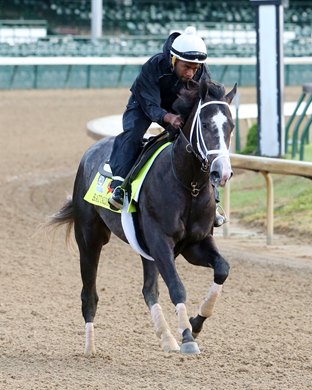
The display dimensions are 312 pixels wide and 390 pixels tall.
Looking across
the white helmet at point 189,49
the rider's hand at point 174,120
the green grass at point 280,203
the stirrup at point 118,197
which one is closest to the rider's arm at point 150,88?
the rider's hand at point 174,120

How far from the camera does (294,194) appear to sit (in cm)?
1200

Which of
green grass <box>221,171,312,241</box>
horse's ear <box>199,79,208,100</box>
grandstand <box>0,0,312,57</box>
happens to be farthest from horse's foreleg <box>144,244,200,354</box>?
grandstand <box>0,0,312,57</box>

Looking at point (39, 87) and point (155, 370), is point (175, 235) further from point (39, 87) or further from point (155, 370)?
point (39, 87)

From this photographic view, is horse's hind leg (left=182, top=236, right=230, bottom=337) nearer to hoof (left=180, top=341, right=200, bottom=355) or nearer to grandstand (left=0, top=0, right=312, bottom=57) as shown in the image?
hoof (left=180, top=341, right=200, bottom=355)

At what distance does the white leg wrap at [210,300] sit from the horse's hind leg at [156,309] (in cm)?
22

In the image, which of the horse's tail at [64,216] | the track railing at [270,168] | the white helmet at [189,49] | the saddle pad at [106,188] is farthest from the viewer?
the track railing at [270,168]

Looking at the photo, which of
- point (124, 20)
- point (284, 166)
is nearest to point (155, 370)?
point (284, 166)

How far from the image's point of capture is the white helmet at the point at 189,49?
19.7 ft

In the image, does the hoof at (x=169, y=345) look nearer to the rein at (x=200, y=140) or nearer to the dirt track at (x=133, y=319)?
the dirt track at (x=133, y=319)

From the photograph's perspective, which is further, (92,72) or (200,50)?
(92,72)

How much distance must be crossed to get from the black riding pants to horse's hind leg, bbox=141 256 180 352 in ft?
1.95

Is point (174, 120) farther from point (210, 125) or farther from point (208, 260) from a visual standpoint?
point (208, 260)

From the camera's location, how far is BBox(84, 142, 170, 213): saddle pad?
21.0 ft

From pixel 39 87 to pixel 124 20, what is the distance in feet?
34.4
